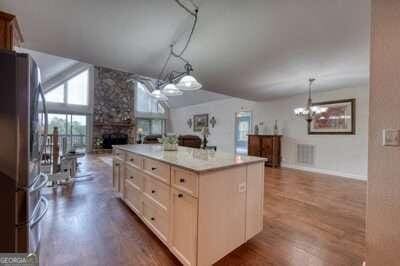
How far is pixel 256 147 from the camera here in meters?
7.16

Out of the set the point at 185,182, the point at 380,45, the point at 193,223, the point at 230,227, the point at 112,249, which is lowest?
the point at 112,249

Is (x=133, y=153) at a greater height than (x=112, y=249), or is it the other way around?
(x=133, y=153)

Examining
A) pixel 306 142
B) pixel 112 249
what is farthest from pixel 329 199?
pixel 112 249

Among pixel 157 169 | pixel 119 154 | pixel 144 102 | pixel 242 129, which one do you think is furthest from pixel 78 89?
pixel 157 169

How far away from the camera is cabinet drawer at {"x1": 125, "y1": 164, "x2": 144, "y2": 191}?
8.55 ft

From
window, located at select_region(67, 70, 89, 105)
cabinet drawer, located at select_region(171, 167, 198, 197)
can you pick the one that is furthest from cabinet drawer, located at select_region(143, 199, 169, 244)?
window, located at select_region(67, 70, 89, 105)

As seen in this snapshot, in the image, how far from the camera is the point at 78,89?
10039 mm

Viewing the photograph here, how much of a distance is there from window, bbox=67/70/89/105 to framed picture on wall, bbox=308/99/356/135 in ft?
33.2

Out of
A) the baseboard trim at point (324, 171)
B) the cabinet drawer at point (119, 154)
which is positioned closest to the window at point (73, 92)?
the cabinet drawer at point (119, 154)

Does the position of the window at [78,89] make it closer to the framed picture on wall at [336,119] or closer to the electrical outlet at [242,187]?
the framed picture on wall at [336,119]

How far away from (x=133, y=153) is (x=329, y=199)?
343 centimetres

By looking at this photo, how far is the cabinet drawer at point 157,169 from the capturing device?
78.4 inches

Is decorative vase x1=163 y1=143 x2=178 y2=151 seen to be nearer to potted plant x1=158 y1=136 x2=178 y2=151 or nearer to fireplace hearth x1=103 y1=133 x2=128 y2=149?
potted plant x1=158 y1=136 x2=178 y2=151

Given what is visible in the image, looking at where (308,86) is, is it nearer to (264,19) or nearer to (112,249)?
(264,19)
